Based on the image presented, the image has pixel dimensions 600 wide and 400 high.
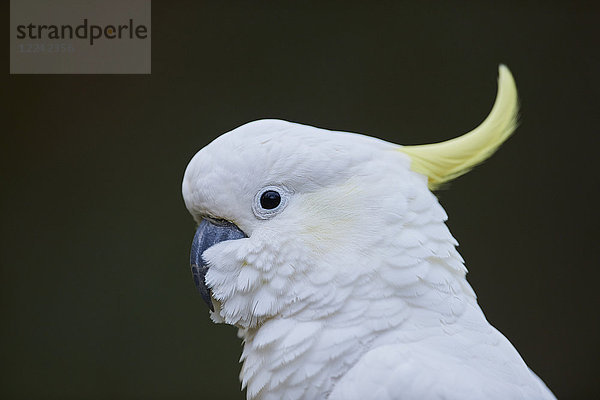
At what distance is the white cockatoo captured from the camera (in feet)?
3.59

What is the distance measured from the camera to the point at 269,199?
3.82ft

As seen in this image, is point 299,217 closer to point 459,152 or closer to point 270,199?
point 270,199

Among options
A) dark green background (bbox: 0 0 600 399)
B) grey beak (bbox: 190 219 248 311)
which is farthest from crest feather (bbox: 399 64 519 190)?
dark green background (bbox: 0 0 600 399)

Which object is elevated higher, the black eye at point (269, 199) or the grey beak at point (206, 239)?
the black eye at point (269, 199)

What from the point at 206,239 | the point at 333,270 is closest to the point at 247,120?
the point at 206,239

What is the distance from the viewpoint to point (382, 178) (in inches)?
46.1

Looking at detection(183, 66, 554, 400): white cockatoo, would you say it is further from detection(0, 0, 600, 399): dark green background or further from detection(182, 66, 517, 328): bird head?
detection(0, 0, 600, 399): dark green background

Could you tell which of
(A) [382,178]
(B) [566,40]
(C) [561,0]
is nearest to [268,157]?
(A) [382,178]

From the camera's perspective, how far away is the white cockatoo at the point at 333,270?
1.09m

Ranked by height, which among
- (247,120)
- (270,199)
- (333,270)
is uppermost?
(247,120)

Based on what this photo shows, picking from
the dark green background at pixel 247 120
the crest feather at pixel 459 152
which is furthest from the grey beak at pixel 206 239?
the dark green background at pixel 247 120

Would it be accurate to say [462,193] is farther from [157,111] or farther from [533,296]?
[157,111]

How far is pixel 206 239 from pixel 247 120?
172 centimetres

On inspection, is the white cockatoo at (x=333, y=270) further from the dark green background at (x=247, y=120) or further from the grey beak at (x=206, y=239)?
the dark green background at (x=247, y=120)
